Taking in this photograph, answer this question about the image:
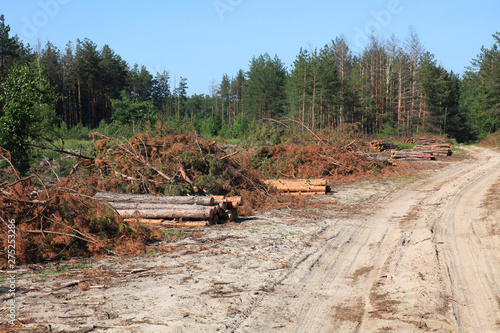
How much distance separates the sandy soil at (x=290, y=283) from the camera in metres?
4.65

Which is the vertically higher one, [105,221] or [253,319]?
[105,221]

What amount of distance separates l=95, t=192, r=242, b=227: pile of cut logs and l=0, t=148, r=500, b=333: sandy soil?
0.53 meters

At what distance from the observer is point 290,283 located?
6020 millimetres

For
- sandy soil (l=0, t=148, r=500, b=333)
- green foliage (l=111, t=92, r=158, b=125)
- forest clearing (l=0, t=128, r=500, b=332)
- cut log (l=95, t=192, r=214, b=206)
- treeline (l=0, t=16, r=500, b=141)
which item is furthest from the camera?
treeline (l=0, t=16, r=500, b=141)

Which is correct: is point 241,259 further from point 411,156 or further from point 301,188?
point 411,156

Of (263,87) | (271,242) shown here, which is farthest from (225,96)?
(271,242)

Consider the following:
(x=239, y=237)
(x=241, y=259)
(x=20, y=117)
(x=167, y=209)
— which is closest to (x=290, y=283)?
(x=241, y=259)

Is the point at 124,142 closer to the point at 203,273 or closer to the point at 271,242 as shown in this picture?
the point at 271,242

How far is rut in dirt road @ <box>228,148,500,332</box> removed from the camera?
4.74 meters

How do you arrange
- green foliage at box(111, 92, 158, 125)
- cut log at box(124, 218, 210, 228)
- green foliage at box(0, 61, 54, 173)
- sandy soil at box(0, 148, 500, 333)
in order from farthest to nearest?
1. green foliage at box(111, 92, 158, 125)
2. green foliage at box(0, 61, 54, 173)
3. cut log at box(124, 218, 210, 228)
4. sandy soil at box(0, 148, 500, 333)

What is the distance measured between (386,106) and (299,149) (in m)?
42.4

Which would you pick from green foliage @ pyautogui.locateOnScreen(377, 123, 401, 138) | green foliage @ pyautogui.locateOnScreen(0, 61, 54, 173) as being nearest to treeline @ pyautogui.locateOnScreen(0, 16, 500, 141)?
green foliage @ pyautogui.locateOnScreen(377, 123, 401, 138)

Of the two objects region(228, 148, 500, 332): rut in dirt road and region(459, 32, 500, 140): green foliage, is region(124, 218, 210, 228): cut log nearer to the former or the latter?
region(228, 148, 500, 332): rut in dirt road

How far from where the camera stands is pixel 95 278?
5.93 meters
